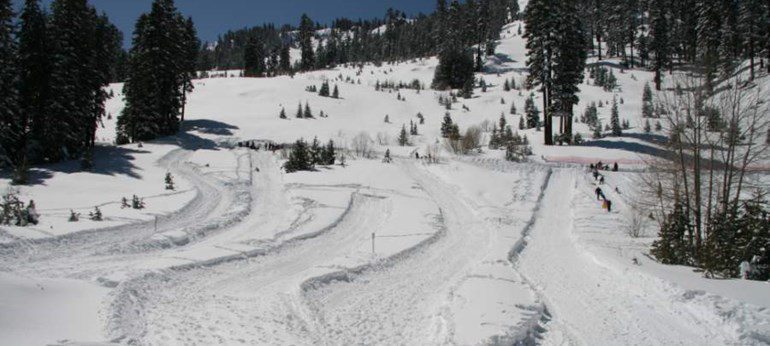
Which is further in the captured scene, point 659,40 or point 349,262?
point 659,40

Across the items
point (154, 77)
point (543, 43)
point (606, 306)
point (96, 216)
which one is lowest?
point (606, 306)

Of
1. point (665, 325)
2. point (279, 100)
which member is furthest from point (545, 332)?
point (279, 100)

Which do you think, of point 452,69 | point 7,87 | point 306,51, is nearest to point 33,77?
point 7,87

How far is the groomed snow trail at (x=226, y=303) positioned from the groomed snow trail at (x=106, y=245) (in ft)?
6.85

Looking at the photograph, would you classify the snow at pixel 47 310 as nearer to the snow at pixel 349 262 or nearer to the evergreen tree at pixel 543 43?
the snow at pixel 349 262

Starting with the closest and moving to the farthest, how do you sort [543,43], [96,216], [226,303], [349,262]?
[226,303], [349,262], [96,216], [543,43]

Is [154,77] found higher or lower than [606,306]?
higher

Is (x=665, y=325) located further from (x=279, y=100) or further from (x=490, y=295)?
(x=279, y=100)

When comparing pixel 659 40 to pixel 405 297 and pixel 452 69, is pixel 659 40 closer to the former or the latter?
pixel 452 69

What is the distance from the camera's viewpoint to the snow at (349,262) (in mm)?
10555

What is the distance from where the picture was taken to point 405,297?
44.4 feet

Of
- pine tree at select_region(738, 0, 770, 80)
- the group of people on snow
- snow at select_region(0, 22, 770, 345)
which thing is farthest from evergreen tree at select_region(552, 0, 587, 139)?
pine tree at select_region(738, 0, 770, 80)

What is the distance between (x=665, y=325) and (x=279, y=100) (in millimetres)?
59688

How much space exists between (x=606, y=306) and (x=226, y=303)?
9876mm
